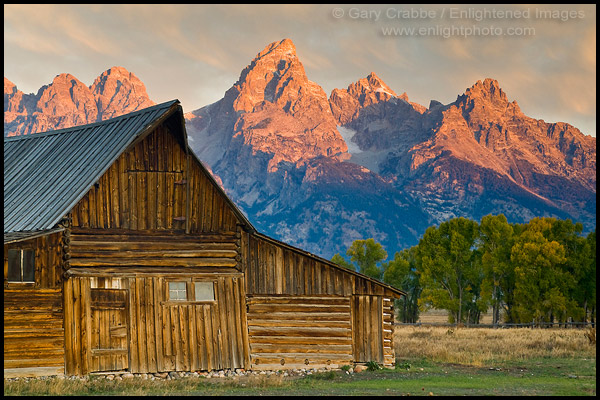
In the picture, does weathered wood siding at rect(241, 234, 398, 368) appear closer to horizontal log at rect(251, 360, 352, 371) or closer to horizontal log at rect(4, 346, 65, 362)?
horizontal log at rect(251, 360, 352, 371)

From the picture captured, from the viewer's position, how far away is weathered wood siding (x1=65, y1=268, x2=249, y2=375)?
22.8 metres

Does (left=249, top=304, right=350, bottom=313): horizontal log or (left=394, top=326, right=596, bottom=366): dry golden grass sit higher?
(left=249, top=304, right=350, bottom=313): horizontal log

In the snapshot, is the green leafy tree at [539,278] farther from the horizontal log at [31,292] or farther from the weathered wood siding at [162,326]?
the horizontal log at [31,292]

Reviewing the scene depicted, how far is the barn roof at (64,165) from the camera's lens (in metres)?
23.1

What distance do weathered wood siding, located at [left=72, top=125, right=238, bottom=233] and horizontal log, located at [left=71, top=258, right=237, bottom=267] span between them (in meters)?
0.89

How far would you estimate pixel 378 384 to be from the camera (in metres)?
21.7

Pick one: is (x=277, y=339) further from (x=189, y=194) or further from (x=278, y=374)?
(x=189, y=194)

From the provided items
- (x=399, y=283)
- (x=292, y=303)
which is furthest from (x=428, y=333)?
(x=399, y=283)

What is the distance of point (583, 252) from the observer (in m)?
65.8

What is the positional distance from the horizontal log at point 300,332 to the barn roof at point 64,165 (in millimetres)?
3212

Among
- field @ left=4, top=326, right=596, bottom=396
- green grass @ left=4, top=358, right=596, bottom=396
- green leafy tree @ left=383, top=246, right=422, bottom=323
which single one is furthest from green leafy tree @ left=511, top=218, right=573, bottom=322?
green grass @ left=4, top=358, right=596, bottom=396

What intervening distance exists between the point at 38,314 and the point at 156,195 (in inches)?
185

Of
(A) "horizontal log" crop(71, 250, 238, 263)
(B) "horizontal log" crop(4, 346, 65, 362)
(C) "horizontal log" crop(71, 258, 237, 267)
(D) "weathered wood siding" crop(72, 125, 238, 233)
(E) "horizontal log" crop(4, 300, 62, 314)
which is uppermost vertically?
(D) "weathered wood siding" crop(72, 125, 238, 233)

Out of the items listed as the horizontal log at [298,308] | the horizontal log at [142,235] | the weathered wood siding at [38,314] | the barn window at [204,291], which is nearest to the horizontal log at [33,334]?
the weathered wood siding at [38,314]
